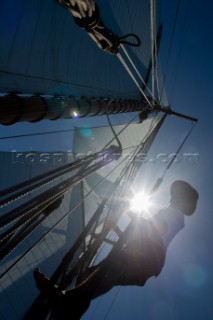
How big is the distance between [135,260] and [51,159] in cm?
559

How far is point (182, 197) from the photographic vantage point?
3.23 metres

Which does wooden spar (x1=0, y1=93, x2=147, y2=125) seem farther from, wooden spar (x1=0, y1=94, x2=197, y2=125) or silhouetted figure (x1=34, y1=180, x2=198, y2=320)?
silhouetted figure (x1=34, y1=180, x2=198, y2=320)

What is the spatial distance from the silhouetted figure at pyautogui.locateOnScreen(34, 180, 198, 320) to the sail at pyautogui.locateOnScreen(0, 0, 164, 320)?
209 millimetres

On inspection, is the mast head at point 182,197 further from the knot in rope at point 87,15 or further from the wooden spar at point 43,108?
the knot in rope at point 87,15

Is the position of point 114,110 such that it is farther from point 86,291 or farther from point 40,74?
point 86,291

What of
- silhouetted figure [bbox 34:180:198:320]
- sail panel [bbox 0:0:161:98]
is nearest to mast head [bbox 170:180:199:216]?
silhouetted figure [bbox 34:180:198:320]

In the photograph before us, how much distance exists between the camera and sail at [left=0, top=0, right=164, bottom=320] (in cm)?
253

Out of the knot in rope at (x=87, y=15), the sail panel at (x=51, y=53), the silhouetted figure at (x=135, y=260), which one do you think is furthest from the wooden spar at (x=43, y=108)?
the silhouetted figure at (x=135, y=260)

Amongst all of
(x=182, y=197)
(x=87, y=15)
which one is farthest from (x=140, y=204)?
(x=87, y=15)

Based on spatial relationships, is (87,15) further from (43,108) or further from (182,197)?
(182,197)

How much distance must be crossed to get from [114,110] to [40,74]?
3.21 m

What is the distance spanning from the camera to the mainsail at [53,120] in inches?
99.0

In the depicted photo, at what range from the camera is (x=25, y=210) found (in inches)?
79.5

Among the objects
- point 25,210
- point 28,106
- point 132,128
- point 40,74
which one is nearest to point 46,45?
point 40,74
